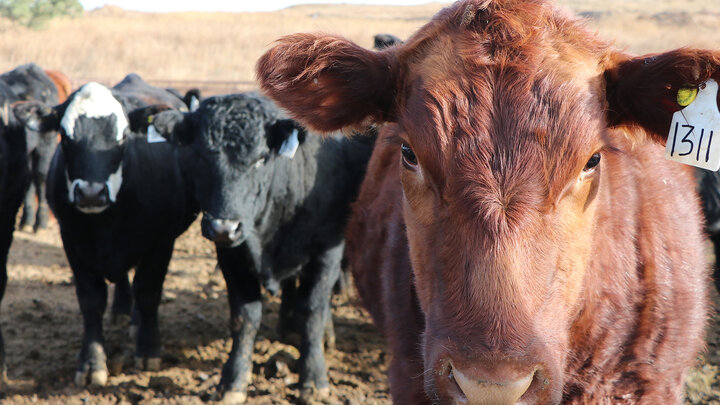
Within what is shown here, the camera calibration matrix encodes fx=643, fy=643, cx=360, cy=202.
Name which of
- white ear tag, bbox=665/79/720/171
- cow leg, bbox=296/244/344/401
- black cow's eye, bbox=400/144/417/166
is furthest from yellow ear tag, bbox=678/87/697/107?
cow leg, bbox=296/244/344/401

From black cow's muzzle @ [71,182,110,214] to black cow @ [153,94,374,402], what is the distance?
58cm

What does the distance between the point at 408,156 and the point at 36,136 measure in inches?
257

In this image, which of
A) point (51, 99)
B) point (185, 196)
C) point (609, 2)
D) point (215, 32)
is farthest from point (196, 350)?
point (609, 2)

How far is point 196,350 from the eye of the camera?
503cm

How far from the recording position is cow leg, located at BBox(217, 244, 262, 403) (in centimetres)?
426

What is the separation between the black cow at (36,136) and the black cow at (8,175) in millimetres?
2330

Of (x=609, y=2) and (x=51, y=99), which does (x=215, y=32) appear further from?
(x=609, y=2)

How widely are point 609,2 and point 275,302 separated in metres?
62.8

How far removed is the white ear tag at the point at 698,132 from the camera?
1979mm

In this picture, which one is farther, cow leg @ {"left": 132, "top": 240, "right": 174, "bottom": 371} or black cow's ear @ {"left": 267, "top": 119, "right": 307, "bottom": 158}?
cow leg @ {"left": 132, "top": 240, "right": 174, "bottom": 371}

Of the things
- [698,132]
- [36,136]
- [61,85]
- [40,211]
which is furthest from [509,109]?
[61,85]

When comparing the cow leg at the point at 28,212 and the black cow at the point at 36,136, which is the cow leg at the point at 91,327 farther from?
the cow leg at the point at 28,212

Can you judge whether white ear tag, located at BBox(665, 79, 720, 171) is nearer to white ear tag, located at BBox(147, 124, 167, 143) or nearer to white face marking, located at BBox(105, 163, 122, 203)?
white ear tag, located at BBox(147, 124, 167, 143)

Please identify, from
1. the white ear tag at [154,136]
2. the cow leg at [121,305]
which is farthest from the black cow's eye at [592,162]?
the cow leg at [121,305]
